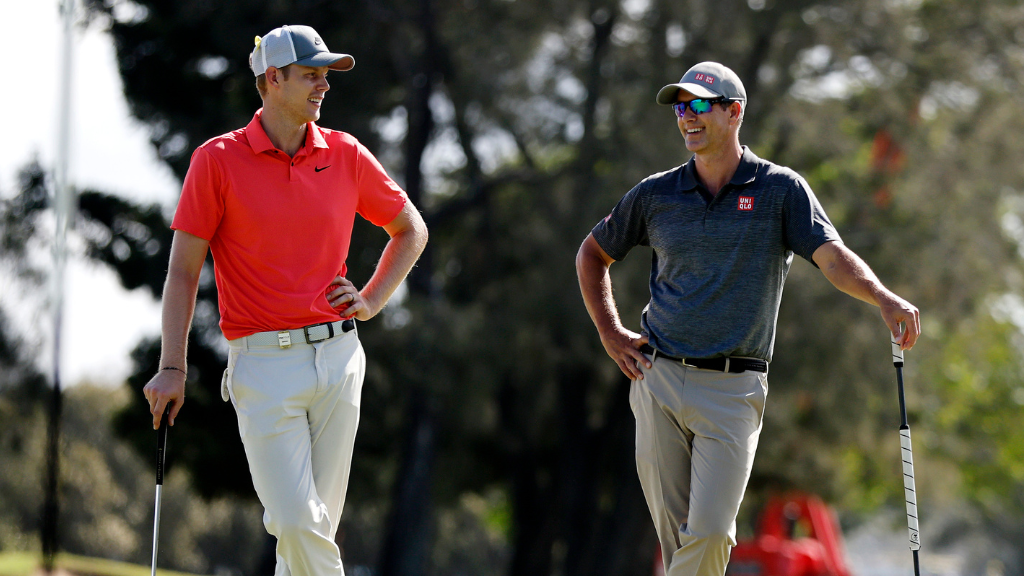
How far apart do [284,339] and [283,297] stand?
16 cm

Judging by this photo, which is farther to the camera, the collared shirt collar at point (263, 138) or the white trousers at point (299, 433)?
the collared shirt collar at point (263, 138)

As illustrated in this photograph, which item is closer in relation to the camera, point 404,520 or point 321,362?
point 321,362

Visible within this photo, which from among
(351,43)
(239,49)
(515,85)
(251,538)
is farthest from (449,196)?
(251,538)

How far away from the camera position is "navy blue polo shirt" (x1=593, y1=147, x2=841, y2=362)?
4.39m

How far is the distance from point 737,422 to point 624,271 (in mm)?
11896

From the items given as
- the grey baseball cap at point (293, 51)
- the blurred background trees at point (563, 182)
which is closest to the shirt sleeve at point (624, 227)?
the grey baseball cap at point (293, 51)

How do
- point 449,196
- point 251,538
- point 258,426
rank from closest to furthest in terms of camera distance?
1. point 258,426
2. point 449,196
3. point 251,538

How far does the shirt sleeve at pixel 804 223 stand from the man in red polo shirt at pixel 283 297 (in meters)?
1.72

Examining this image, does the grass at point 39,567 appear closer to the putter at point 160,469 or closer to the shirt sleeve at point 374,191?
the putter at point 160,469

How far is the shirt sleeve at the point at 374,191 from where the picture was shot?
4477 millimetres

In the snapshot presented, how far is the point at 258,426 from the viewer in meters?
4.02

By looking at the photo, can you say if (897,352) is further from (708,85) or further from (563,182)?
(563,182)

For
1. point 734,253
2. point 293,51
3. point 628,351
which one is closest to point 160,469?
point 293,51

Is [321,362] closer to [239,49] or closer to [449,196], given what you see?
[239,49]
